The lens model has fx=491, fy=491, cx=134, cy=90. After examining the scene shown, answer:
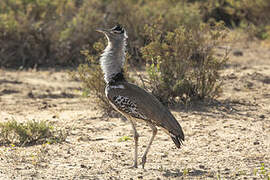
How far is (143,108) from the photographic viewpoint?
216 inches

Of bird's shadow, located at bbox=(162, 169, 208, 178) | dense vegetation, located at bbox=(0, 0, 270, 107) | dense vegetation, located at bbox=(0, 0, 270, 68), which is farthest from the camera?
dense vegetation, located at bbox=(0, 0, 270, 68)

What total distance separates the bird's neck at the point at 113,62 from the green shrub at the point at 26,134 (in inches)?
54.6

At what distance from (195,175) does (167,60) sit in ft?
10.7

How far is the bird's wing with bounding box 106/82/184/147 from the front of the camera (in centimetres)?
541

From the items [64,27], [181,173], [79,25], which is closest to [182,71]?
[181,173]

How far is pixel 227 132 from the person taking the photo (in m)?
7.02

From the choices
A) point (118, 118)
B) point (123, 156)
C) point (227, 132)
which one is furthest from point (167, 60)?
point (123, 156)

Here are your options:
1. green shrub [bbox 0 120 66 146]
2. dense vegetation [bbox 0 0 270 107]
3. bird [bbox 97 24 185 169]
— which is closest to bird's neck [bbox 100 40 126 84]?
bird [bbox 97 24 185 169]

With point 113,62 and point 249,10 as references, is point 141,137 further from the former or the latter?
point 249,10

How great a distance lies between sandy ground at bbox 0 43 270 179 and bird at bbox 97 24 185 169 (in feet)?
1.52

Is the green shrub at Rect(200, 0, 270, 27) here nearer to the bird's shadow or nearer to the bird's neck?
the bird's neck

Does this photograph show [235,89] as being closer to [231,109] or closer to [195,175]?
[231,109]

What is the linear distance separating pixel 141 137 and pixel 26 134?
1601 millimetres

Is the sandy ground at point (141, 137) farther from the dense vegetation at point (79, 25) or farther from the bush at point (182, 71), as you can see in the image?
the dense vegetation at point (79, 25)
